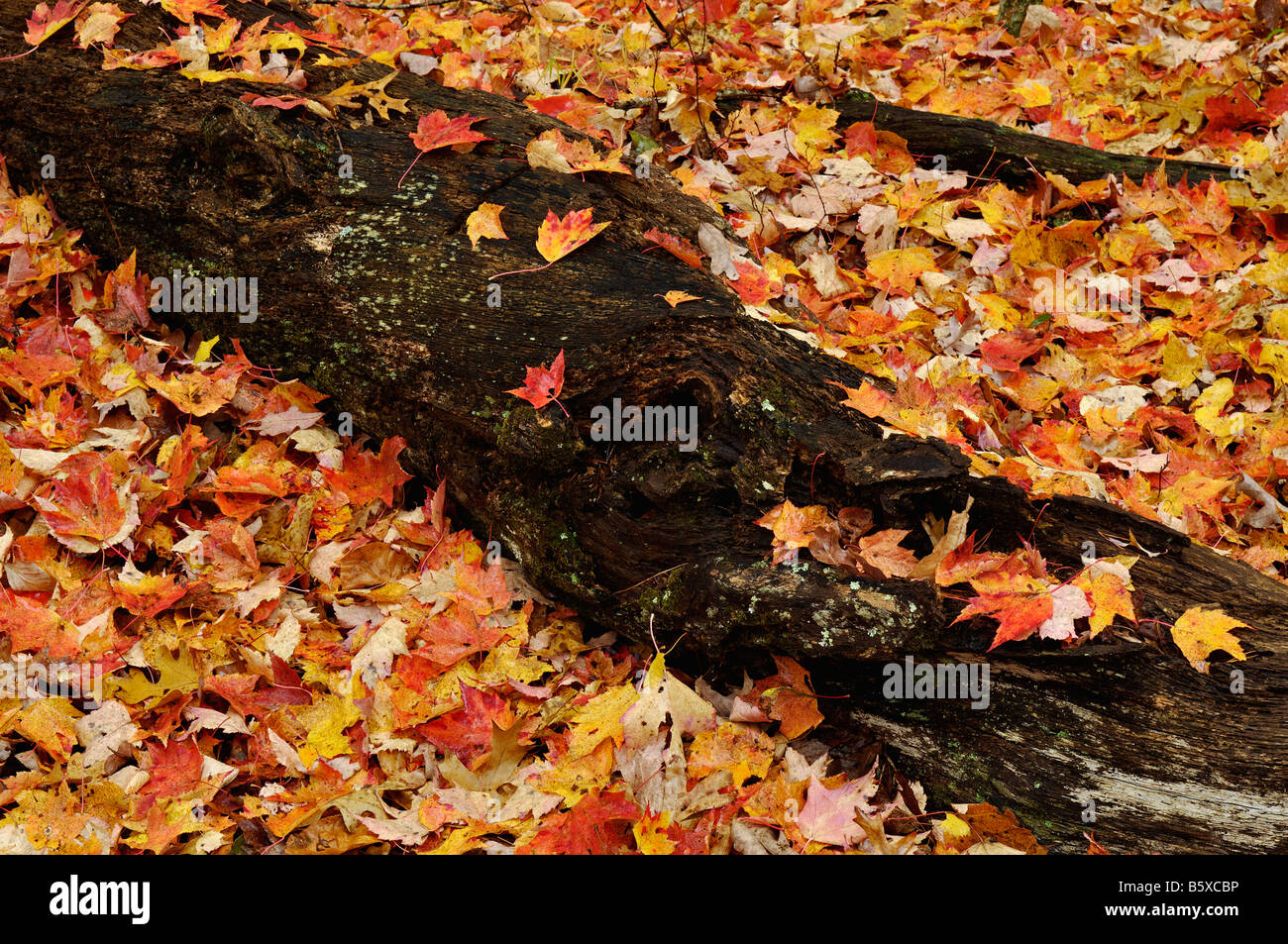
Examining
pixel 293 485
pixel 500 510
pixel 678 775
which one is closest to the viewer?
pixel 678 775

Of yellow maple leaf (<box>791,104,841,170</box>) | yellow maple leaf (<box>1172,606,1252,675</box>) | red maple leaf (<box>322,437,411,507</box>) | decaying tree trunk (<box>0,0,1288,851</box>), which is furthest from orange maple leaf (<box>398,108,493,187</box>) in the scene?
yellow maple leaf (<box>1172,606,1252,675</box>)

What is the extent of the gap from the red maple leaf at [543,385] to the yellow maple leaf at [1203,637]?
1.68m

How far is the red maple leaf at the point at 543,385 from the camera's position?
95.4 inches

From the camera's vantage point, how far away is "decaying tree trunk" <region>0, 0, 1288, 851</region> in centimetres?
210

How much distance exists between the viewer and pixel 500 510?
2.62 meters

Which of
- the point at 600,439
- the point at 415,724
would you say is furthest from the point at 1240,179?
the point at 415,724

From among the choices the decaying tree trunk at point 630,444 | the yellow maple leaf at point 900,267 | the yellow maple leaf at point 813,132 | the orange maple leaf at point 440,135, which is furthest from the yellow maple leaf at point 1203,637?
the yellow maple leaf at point 813,132

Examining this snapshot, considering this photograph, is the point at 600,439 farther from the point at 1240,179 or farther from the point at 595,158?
the point at 1240,179

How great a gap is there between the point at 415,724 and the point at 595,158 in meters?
1.92

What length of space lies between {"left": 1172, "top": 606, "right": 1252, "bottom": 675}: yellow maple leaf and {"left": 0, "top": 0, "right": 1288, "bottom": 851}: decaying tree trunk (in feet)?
0.15

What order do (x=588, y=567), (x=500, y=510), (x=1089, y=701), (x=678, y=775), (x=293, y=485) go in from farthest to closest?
(x=293, y=485), (x=500, y=510), (x=588, y=567), (x=678, y=775), (x=1089, y=701)

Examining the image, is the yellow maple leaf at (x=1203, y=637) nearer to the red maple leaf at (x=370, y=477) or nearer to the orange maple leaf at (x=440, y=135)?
the red maple leaf at (x=370, y=477)

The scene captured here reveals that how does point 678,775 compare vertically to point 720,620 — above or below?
below

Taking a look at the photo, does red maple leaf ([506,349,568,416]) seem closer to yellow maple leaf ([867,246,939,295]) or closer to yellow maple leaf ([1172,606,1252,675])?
yellow maple leaf ([1172,606,1252,675])
